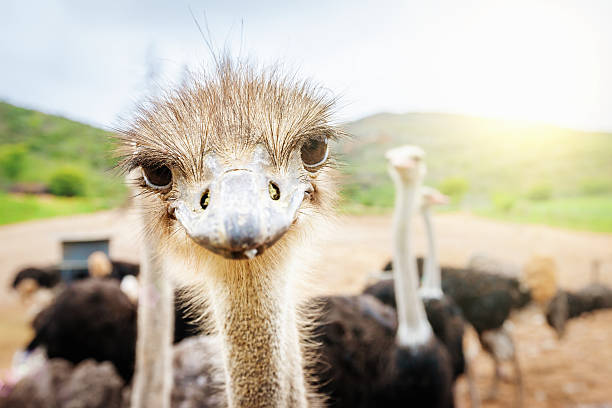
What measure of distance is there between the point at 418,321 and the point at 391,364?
20 cm

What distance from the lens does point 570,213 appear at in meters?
6.18

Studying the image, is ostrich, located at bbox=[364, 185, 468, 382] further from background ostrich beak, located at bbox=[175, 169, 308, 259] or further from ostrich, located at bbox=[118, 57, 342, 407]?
background ostrich beak, located at bbox=[175, 169, 308, 259]

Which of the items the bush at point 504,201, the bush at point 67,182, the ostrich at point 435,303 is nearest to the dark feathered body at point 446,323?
the ostrich at point 435,303

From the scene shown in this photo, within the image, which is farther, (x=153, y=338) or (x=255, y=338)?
(x=153, y=338)

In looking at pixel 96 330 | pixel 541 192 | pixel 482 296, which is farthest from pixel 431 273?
pixel 541 192

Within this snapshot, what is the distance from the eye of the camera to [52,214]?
25.6 ft

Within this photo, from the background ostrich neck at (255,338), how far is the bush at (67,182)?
8.27 metres

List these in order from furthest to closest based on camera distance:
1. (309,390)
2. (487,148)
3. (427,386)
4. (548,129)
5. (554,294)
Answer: (487,148)
(548,129)
(554,294)
(427,386)
(309,390)

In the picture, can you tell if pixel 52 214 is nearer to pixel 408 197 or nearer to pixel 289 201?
pixel 408 197

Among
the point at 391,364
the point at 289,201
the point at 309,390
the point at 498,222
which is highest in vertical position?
the point at 289,201

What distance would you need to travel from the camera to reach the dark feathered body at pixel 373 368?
5.04 feet

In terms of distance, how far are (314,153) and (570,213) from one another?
673 centimetres

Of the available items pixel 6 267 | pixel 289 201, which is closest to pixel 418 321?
pixel 289 201

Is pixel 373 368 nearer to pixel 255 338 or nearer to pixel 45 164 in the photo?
pixel 255 338
